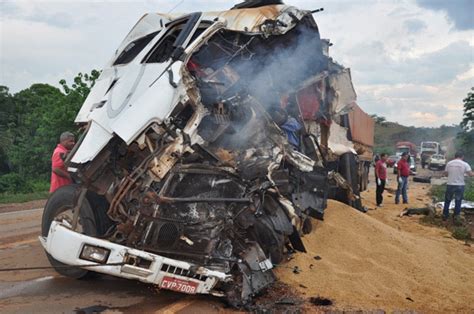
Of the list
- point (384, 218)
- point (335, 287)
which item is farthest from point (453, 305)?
point (384, 218)

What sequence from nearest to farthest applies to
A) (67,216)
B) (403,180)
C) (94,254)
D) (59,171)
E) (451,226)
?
(94,254), (67,216), (59,171), (451,226), (403,180)

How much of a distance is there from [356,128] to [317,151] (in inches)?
242

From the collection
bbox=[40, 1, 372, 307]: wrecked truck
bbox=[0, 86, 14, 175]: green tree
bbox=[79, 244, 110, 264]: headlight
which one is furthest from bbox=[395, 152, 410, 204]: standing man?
bbox=[0, 86, 14, 175]: green tree

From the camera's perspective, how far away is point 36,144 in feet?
58.0

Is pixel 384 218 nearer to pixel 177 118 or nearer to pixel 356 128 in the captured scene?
pixel 356 128

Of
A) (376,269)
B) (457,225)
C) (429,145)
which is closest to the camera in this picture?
(376,269)

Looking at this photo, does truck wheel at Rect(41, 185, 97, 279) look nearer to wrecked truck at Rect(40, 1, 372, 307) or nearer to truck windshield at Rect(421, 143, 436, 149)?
wrecked truck at Rect(40, 1, 372, 307)

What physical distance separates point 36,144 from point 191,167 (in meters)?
15.4

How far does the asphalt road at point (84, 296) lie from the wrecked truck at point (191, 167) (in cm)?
21

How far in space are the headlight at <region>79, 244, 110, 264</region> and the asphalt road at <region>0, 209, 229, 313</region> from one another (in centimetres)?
51

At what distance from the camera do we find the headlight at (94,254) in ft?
12.1

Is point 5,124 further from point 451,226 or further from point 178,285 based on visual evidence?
point 178,285

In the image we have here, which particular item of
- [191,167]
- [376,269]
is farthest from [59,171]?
[376,269]

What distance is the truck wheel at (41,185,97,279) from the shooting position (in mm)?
4273
